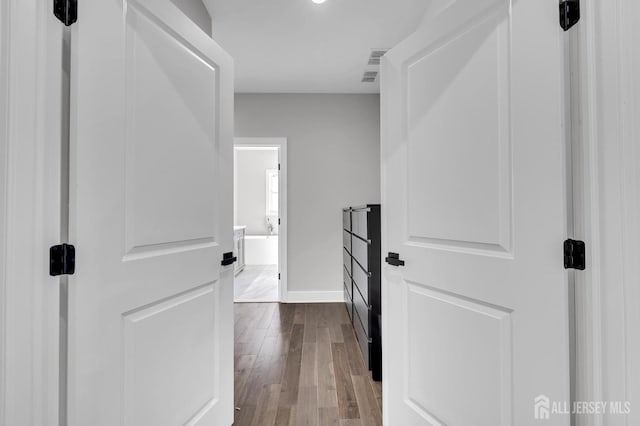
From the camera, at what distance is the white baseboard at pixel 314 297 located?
407 cm

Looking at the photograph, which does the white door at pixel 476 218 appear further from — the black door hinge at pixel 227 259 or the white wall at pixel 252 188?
the white wall at pixel 252 188

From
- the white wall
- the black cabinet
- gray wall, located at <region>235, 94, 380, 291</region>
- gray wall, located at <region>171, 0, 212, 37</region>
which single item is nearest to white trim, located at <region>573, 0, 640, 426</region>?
the black cabinet

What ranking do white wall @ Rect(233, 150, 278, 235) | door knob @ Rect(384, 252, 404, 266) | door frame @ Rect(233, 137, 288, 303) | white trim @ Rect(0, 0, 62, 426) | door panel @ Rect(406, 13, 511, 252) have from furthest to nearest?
white wall @ Rect(233, 150, 278, 235), door frame @ Rect(233, 137, 288, 303), door knob @ Rect(384, 252, 404, 266), door panel @ Rect(406, 13, 511, 252), white trim @ Rect(0, 0, 62, 426)

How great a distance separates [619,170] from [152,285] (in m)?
1.43

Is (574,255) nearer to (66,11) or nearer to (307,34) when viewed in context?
(66,11)

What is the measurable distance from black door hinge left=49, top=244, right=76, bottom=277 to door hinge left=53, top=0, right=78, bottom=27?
0.61m

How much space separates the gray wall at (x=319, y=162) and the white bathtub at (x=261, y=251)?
2.45 metres

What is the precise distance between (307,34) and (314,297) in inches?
114

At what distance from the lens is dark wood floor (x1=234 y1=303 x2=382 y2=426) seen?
70.6 inches

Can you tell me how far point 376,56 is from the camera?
3186 mm

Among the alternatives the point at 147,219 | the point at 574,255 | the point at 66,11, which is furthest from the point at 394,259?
the point at 66,11

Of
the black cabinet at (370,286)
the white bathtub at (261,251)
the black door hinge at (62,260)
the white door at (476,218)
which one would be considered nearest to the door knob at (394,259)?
the white door at (476,218)

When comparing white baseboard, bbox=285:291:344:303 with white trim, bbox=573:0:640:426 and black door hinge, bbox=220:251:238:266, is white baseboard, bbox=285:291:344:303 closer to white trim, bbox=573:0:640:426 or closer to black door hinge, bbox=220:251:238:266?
black door hinge, bbox=220:251:238:266

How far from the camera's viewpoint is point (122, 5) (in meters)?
1.04
